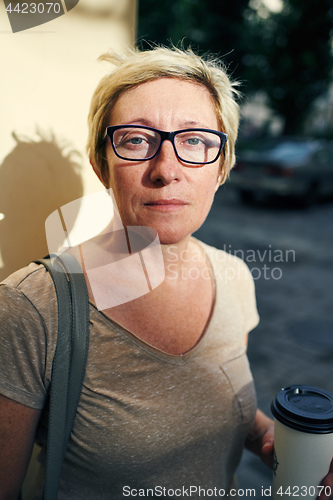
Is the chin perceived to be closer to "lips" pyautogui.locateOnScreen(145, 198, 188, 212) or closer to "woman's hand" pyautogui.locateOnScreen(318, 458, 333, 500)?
"lips" pyautogui.locateOnScreen(145, 198, 188, 212)

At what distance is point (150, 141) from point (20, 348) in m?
0.63

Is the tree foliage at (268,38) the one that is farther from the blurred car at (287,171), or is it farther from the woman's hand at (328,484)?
the woman's hand at (328,484)

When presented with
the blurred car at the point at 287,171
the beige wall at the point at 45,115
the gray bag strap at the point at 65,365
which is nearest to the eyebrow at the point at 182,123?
the beige wall at the point at 45,115

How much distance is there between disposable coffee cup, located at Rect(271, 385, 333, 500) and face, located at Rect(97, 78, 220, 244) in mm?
586

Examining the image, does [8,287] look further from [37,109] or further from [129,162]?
[37,109]

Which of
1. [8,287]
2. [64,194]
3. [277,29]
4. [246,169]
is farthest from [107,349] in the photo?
[277,29]

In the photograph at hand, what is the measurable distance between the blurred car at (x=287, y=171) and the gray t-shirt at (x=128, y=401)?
893cm

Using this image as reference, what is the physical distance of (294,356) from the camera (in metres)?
4.25

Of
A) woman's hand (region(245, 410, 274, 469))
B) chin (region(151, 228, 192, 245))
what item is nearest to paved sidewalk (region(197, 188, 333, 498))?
woman's hand (region(245, 410, 274, 469))

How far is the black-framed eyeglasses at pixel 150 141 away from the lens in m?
1.16

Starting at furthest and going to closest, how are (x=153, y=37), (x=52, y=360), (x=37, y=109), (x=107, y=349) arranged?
(x=153, y=37)
(x=37, y=109)
(x=107, y=349)
(x=52, y=360)

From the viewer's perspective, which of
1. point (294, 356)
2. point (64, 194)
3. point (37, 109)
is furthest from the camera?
point (294, 356)

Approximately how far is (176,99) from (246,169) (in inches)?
369

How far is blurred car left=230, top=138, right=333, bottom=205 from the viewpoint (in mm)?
9961
